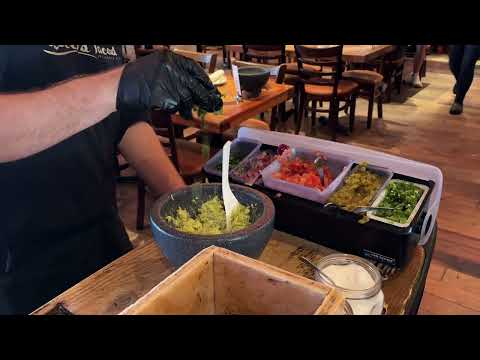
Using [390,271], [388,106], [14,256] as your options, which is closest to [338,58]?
[388,106]

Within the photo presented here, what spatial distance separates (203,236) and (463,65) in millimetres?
5185

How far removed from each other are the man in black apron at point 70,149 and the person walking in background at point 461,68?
4793 millimetres

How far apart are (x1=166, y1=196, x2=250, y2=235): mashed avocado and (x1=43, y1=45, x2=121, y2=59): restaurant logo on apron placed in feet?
1.85

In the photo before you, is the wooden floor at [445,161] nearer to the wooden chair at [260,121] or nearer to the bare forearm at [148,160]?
the wooden chair at [260,121]

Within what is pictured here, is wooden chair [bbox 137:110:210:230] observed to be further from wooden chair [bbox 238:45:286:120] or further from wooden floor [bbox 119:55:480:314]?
wooden chair [bbox 238:45:286:120]

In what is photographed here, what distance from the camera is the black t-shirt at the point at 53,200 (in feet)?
3.56

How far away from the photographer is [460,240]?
2.74 m

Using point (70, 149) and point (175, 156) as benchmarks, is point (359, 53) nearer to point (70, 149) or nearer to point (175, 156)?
point (175, 156)

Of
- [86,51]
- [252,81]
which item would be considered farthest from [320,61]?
[86,51]

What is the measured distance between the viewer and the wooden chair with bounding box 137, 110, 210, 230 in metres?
2.65

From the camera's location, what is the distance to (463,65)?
4977 mm
